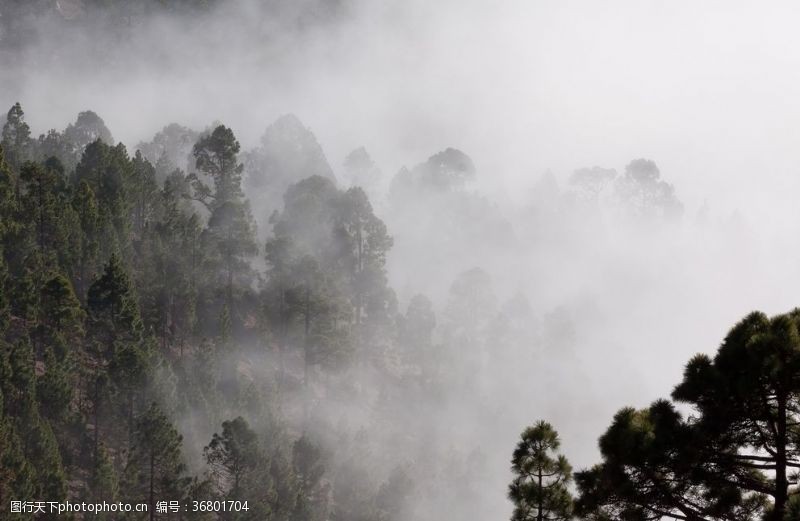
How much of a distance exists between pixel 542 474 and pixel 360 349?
5817cm

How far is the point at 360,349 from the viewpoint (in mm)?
79750

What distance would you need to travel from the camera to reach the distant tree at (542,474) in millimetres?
22172

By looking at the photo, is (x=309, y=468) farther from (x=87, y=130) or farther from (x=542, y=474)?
(x=87, y=130)

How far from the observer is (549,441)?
22.4 m

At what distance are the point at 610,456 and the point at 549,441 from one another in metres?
5.54

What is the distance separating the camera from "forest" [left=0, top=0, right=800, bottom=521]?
17141 mm

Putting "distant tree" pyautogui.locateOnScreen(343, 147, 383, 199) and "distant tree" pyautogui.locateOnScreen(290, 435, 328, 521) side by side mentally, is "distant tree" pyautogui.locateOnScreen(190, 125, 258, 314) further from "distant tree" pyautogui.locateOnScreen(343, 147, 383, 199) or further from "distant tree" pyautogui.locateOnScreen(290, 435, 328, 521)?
"distant tree" pyautogui.locateOnScreen(343, 147, 383, 199)

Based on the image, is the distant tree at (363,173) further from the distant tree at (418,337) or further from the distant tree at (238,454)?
the distant tree at (238,454)

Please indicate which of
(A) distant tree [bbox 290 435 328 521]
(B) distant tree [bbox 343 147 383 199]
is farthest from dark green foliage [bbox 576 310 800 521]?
(B) distant tree [bbox 343 147 383 199]

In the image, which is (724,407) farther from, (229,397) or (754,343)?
(229,397)

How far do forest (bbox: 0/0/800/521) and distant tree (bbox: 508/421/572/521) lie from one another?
0.08 meters

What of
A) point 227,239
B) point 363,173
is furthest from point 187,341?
point 363,173

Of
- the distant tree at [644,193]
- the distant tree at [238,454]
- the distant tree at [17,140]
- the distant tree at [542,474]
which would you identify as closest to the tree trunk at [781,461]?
the distant tree at [542,474]

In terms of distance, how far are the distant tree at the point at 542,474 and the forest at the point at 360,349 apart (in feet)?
0.27
